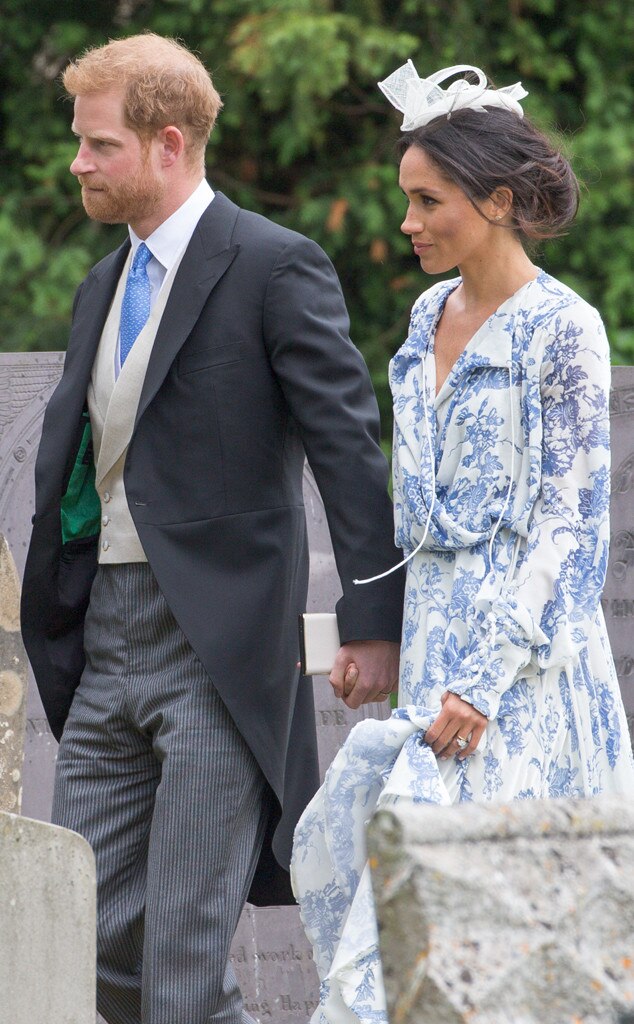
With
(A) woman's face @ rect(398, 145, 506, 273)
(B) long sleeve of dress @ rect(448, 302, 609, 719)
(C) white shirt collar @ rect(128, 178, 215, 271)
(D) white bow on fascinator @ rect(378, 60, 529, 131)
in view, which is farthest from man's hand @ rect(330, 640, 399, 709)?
(D) white bow on fascinator @ rect(378, 60, 529, 131)

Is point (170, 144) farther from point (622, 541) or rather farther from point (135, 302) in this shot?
point (622, 541)

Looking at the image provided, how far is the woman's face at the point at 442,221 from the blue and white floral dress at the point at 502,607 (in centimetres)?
11

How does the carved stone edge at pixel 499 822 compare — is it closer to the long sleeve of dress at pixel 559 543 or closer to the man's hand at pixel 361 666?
the long sleeve of dress at pixel 559 543

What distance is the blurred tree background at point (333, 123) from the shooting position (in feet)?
24.2

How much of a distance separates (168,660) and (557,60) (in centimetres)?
565

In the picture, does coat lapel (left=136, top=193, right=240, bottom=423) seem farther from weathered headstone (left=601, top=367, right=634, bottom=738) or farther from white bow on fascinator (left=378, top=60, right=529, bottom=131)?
weathered headstone (left=601, top=367, right=634, bottom=738)

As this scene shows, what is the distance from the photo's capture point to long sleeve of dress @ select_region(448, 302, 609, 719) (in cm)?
245

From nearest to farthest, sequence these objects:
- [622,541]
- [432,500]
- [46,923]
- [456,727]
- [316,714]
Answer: [46,923] → [456,727] → [432,500] → [316,714] → [622,541]

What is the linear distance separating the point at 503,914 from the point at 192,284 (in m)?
1.80

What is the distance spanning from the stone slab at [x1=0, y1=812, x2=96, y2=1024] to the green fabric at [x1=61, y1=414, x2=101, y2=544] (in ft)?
3.27

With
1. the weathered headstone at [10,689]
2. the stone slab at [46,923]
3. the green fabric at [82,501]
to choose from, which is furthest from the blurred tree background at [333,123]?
the stone slab at [46,923]

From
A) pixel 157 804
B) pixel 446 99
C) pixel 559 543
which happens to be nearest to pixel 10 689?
pixel 157 804

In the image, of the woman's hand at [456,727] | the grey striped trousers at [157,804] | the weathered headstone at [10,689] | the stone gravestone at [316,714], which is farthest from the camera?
the stone gravestone at [316,714]

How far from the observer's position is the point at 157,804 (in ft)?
9.23
